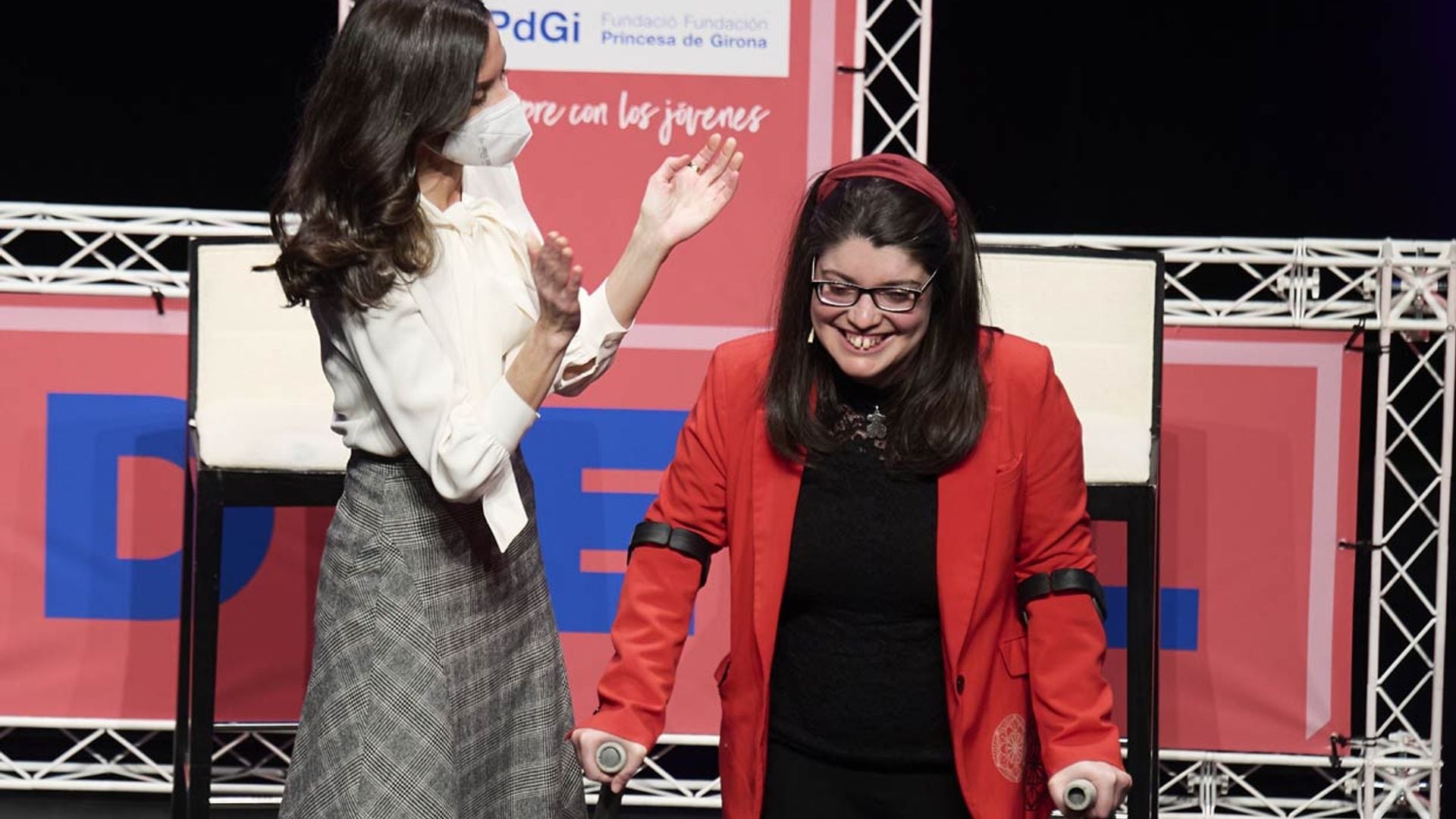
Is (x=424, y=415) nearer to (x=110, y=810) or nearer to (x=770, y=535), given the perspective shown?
(x=770, y=535)

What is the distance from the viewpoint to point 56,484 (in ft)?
14.5

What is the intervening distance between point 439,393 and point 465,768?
1.78ft

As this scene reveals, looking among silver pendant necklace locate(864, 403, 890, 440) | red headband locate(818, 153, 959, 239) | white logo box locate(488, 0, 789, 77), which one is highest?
white logo box locate(488, 0, 789, 77)

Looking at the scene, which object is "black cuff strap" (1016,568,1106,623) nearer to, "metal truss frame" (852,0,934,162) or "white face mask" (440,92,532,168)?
"white face mask" (440,92,532,168)

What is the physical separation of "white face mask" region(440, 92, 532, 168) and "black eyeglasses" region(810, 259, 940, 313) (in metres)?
0.60

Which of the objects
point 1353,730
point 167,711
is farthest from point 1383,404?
point 167,711

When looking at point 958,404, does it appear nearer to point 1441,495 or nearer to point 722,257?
point 722,257

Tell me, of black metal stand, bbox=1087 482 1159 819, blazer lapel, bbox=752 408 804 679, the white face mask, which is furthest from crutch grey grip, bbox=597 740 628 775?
black metal stand, bbox=1087 482 1159 819

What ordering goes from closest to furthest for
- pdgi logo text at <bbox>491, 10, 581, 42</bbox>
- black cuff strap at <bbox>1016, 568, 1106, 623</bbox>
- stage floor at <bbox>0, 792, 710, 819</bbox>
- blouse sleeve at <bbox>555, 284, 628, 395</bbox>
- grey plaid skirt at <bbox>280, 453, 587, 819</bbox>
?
black cuff strap at <bbox>1016, 568, 1106, 623</bbox>
grey plaid skirt at <bbox>280, 453, 587, 819</bbox>
blouse sleeve at <bbox>555, 284, 628, 395</bbox>
pdgi logo text at <bbox>491, 10, 581, 42</bbox>
stage floor at <bbox>0, 792, 710, 819</bbox>

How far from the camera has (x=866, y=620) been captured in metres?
2.21

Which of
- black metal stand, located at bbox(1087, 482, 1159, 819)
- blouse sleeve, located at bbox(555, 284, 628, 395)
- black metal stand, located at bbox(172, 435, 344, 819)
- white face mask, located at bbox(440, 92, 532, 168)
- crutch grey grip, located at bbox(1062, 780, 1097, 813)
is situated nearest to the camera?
crutch grey grip, located at bbox(1062, 780, 1097, 813)

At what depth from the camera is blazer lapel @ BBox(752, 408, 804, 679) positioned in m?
2.18

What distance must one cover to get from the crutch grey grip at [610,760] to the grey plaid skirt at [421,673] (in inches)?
11.8

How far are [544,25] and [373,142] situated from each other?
6.52 feet
